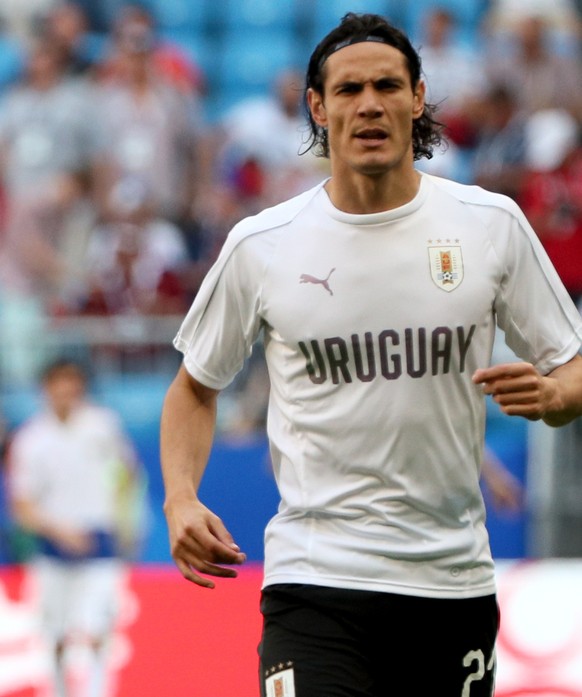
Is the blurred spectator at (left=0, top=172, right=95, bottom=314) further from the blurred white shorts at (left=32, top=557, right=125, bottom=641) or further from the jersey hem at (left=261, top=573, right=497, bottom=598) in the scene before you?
the jersey hem at (left=261, top=573, right=497, bottom=598)

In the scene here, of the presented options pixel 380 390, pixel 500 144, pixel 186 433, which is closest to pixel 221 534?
pixel 186 433

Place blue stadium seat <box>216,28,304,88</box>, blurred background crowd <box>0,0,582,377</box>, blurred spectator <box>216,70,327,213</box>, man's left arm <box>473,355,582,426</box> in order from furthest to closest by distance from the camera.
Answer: blue stadium seat <box>216,28,304,88</box>, blurred spectator <box>216,70,327,213</box>, blurred background crowd <box>0,0,582,377</box>, man's left arm <box>473,355,582,426</box>

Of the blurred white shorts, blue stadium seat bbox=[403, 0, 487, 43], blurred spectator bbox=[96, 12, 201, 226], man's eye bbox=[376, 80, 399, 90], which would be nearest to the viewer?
man's eye bbox=[376, 80, 399, 90]

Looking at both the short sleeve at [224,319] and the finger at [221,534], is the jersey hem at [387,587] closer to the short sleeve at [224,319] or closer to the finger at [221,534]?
the finger at [221,534]

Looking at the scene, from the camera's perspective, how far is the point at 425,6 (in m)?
12.8

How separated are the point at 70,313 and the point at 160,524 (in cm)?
153

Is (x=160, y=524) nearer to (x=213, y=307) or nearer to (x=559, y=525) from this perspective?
(x=559, y=525)

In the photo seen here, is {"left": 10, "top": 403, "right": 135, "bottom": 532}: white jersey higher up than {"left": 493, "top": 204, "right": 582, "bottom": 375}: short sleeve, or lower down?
lower down

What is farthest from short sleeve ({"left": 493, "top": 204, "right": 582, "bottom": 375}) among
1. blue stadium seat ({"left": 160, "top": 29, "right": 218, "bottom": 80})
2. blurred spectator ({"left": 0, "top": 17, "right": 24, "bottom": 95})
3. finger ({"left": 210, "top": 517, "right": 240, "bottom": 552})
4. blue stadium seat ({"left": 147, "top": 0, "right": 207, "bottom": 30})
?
blue stadium seat ({"left": 147, "top": 0, "right": 207, "bottom": 30})

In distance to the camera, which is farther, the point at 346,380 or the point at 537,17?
the point at 537,17

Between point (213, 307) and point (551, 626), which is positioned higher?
point (213, 307)

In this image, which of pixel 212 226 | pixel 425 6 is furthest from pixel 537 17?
pixel 212 226

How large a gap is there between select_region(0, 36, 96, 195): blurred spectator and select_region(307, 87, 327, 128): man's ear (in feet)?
23.7

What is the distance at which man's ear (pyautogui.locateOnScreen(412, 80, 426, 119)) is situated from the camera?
383 cm
